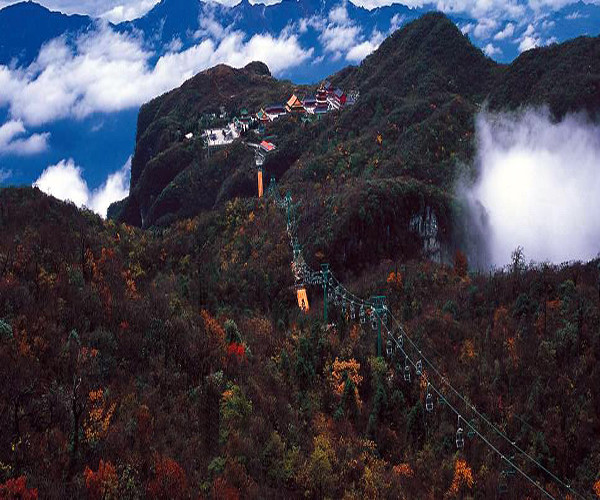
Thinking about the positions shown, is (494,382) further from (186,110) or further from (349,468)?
(186,110)

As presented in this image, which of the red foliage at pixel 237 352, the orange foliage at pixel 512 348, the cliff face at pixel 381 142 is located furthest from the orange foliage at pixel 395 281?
the red foliage at pixel 237 352

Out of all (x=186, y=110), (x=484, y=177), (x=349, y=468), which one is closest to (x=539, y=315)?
(x=349, y=468)

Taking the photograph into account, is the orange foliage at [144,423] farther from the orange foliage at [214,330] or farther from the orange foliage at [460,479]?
the orange foliage at [460,479]

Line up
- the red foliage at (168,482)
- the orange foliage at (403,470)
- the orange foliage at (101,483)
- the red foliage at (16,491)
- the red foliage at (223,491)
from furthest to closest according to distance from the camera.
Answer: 1. the orange foliage at (403,470)
2. the red foliage at (223,491)
3. the red foliage at (168,482)
4. the orange foliage at (101,483)
5. the red foliage at (16,491)

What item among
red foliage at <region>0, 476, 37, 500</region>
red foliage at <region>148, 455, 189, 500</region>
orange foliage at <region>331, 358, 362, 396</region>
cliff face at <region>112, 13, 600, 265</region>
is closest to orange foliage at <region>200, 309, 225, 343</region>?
orange foliage at <region>331, 358, 362, 396</region>

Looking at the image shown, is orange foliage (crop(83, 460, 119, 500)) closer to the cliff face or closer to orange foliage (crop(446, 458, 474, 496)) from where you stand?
orange foliage (crop(446, 458, 474, 496))

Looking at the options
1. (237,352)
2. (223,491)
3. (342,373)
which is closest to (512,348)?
(342,373)

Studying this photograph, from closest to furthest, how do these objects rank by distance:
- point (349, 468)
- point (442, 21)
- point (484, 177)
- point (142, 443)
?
point (142, 443) < point (349, 468) < point (484, 177) < point (442, 21)
